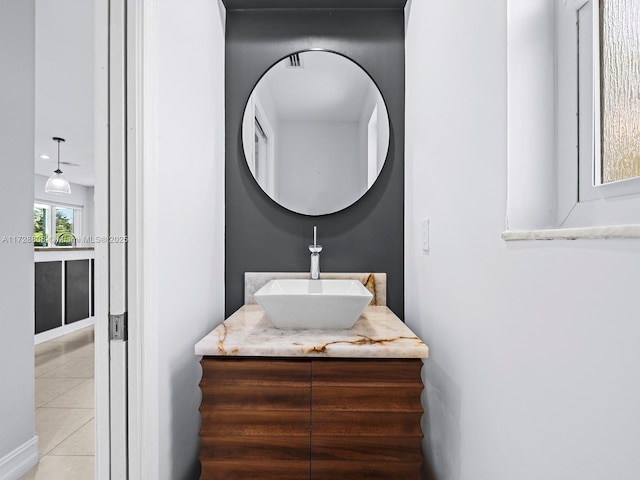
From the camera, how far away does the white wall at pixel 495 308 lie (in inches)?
19.1

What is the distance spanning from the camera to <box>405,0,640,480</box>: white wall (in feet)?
1.59

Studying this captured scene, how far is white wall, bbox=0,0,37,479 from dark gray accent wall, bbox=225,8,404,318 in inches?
36.5

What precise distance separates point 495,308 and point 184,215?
A: 1027 mm

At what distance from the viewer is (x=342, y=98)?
1.71 metres

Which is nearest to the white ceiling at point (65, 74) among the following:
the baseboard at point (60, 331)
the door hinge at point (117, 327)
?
the door hinge at point (117, 327)

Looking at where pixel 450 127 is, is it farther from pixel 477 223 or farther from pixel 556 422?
pixel 556 422

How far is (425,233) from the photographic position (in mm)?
1343

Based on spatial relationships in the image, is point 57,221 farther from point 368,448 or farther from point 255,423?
point 368,448

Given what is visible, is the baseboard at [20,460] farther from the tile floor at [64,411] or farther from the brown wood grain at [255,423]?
the brown wood grain at [255,423]

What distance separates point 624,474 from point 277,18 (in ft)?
6.51

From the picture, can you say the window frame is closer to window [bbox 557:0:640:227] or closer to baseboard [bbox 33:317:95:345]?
baseboard [bbox 33:317:95:345]

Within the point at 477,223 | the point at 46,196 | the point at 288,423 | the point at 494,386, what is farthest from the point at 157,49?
the point at 46,196

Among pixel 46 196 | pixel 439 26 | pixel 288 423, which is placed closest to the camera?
pixel 288 423

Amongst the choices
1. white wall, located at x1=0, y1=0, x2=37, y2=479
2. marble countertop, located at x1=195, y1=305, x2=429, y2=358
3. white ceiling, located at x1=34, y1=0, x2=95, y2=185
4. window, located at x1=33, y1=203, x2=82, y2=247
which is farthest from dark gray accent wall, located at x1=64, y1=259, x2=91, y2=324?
window, located at x1=33, y1=203, x2=82, y2=247
